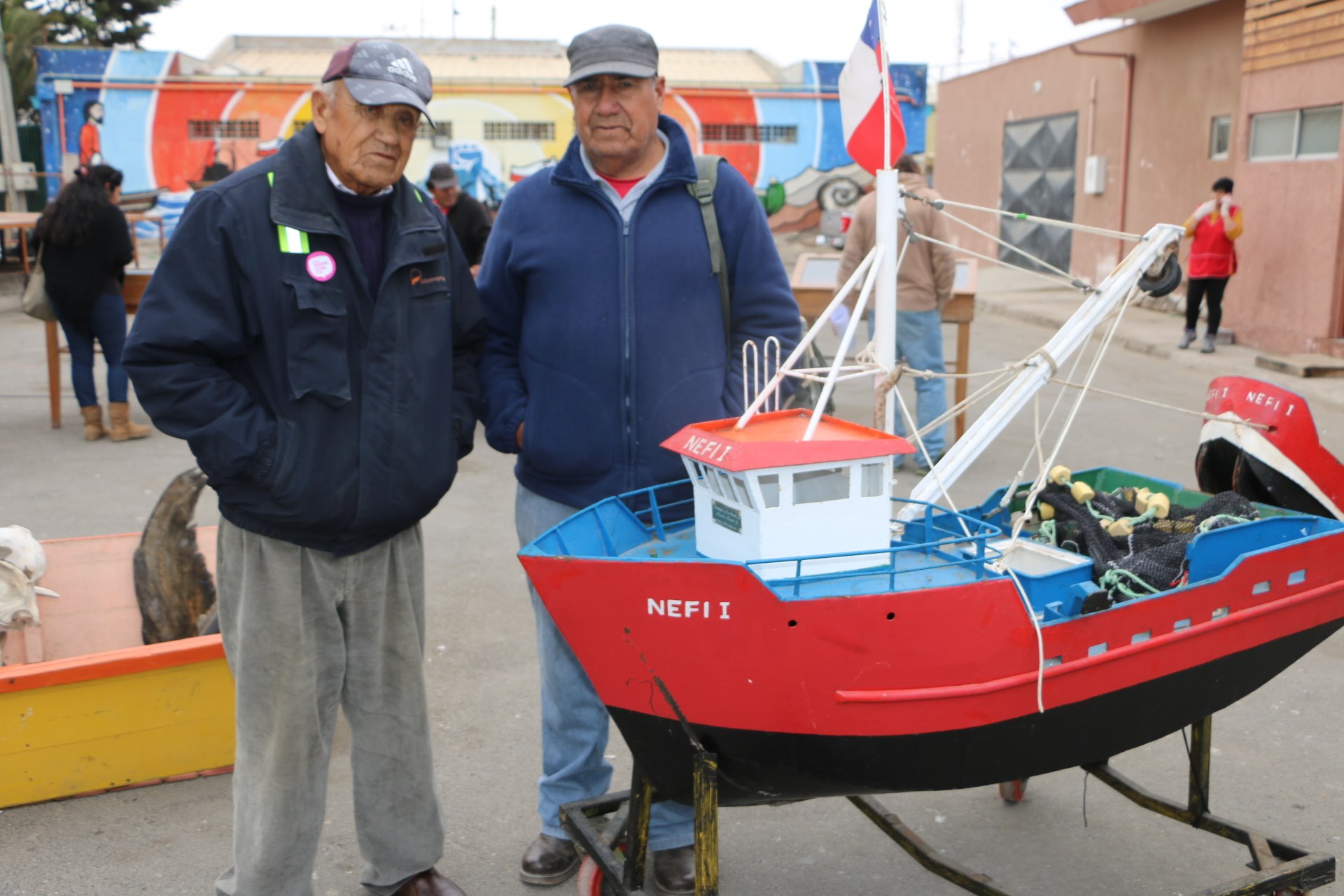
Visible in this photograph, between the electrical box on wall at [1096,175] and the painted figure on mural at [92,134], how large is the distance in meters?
23.0

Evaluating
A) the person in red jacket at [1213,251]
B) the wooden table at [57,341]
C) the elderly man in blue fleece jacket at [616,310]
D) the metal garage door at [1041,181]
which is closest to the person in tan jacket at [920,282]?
the elderly man in blue fleece jacket at [616,310]

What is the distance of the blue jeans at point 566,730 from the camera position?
10.5ft

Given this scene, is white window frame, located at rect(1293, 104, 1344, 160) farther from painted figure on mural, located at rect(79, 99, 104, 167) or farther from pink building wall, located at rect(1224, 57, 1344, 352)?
painted figure on mural, located at rect(79, 99, 104, 167)

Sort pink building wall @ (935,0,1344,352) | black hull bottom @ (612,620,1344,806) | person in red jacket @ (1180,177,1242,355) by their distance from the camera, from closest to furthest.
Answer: black hull bottom @ (612,620,1344,806)
pink building wall @ (935,0,1344,352)
person in red jacket @ (1180,177,1242,355)

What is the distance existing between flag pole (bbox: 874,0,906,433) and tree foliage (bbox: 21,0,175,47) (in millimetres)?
31487

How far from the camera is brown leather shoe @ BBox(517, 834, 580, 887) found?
11.0 ft

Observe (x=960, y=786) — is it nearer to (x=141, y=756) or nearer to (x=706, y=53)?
(x=141, y=756)

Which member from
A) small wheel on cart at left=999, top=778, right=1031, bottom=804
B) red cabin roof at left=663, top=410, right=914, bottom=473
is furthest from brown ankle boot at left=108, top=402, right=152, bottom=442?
red cabin roof at left=663, top=410, right=914, bottom=473

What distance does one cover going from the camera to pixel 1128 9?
15.7m

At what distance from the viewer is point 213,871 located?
3.42m

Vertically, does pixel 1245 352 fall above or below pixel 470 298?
below

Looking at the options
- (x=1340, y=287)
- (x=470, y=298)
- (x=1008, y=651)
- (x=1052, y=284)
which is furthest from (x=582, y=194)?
(x=1052, y=284)

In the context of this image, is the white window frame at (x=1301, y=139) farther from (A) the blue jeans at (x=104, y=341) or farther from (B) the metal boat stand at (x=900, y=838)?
(A) the blue jeans at (x=104, y=341)

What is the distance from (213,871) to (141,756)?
61cm
